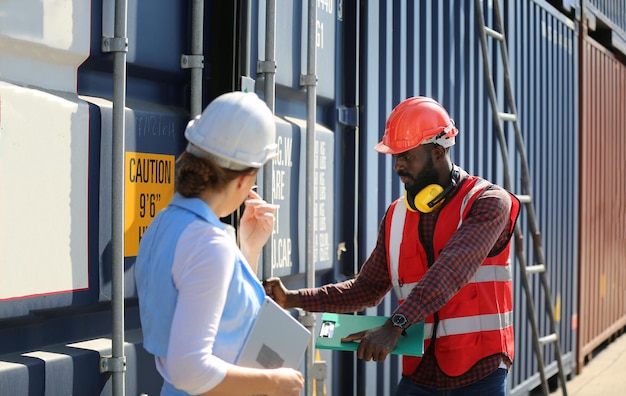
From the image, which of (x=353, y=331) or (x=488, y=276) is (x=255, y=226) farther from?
(x=488, y=276)

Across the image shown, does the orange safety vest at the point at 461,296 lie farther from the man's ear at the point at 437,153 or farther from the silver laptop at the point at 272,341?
the silver laptop at the point at 272,341

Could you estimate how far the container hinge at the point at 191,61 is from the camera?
3.18m

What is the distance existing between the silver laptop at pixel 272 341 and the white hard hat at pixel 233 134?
0.32m

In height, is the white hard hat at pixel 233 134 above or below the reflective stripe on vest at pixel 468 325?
above

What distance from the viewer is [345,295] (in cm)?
354

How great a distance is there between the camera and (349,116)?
4461mm

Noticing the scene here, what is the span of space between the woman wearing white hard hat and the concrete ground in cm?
640

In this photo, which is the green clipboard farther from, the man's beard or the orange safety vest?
the man's beard

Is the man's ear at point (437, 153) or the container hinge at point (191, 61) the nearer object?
the container hinge at point (191, 61)

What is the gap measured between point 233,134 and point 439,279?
1244 mm

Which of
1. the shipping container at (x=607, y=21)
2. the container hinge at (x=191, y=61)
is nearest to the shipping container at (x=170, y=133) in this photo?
the container hinge at (x=191, y=61)

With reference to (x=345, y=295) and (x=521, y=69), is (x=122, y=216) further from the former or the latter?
(x=521, y=69)

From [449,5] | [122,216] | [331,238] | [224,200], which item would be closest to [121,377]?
[122,216]

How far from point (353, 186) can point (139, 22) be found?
1.68 meters
